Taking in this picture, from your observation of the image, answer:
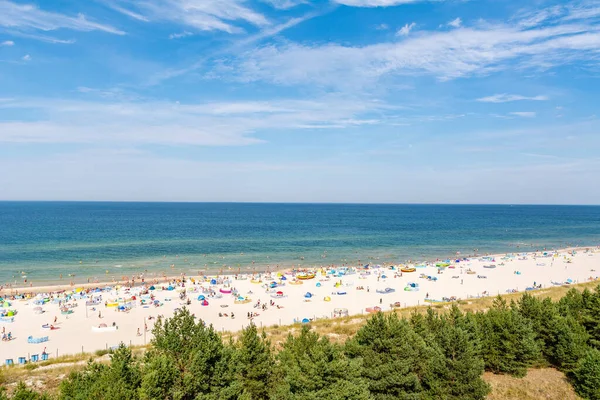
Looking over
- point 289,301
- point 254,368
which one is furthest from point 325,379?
point 289,301

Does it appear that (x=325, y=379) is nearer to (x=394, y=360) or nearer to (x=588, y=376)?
(x=394, y=360)

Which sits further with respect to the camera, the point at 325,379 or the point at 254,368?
the point at 254,368

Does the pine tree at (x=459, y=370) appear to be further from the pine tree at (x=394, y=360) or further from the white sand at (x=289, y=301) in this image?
the white sand at (x=289, y=301)

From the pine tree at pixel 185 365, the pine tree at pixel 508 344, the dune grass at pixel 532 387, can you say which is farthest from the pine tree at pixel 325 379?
the pine tree at pixel 508 344

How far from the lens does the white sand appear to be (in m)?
34.2

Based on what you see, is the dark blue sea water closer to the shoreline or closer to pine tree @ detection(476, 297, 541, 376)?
the shoreline

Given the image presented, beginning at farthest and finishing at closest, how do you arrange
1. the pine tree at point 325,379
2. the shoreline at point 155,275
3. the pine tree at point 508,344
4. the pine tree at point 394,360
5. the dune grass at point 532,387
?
the shoreline at point 155,275 → the pine tree at point 508,344 → the dune grass at point 532,387 → the pine tree at point 394,360 → the pine tree at point 325,379

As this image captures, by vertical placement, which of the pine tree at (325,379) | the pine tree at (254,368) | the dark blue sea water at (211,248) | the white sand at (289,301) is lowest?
the white sand at (289,301)

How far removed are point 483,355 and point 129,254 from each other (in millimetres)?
72742

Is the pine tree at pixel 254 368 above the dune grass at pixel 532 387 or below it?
above

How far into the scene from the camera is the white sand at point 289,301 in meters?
34.2

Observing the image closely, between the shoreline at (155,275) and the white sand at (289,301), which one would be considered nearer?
the white sand at (289,301)

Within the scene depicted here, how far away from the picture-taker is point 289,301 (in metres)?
46.7

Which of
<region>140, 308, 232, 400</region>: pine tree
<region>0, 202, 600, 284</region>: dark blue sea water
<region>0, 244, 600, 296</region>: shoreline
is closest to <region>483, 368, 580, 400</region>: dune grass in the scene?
<region>140, 308, 232, 400</region>: pine tree
